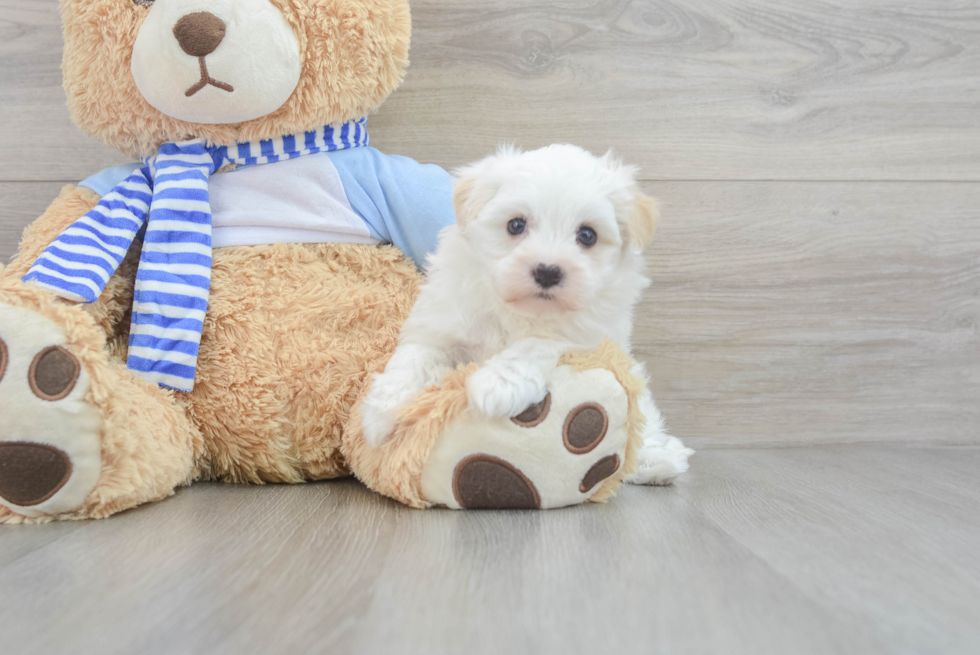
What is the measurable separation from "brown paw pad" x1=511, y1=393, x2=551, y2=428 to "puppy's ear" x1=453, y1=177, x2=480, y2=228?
0.91ft

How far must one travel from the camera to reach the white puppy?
955 mm

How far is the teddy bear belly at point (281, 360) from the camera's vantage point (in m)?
1.14

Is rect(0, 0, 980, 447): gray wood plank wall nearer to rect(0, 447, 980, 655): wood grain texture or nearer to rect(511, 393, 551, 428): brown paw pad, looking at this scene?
rect(0, 447, 980, 655): wood grain texture

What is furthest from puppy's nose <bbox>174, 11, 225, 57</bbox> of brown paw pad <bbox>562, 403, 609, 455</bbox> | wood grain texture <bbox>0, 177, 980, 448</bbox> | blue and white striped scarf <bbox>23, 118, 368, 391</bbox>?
wood grain texture <bbox>0, 177, 980, 448</bbox>

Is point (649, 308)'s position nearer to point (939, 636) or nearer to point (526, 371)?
point (526, 371)

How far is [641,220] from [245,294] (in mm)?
612

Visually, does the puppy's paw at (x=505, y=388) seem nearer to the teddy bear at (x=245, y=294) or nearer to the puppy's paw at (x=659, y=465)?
the teddy bear at (x=245, y=294)

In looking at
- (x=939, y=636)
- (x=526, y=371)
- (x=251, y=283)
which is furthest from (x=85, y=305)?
(x=939, y=636)

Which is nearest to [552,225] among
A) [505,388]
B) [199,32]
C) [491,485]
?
[505,388]

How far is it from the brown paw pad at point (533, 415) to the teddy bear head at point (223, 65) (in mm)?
596

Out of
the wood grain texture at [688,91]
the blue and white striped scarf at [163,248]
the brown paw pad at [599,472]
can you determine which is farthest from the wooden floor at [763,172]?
the blue and white striped scarf at [163,248]

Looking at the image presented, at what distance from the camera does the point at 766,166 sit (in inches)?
61.3

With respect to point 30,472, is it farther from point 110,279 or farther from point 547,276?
point 547,276

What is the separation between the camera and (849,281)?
1.58 metres
